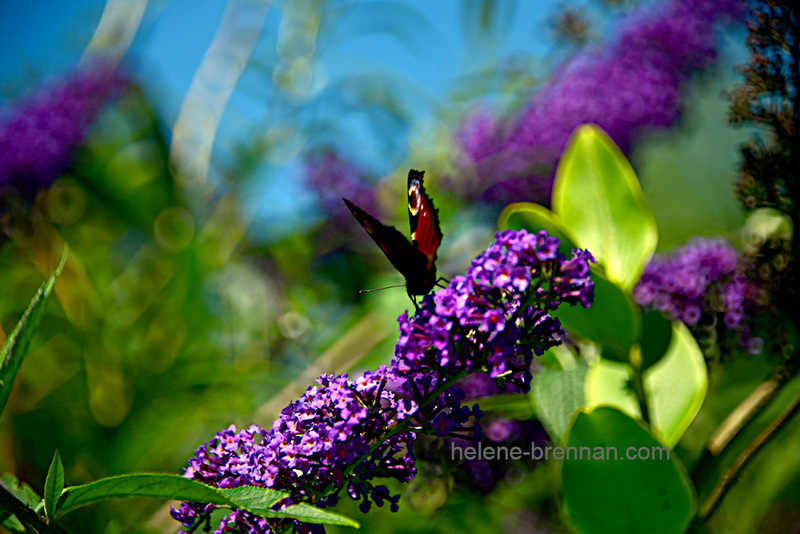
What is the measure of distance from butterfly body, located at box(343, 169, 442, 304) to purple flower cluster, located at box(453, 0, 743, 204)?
809 millimetres

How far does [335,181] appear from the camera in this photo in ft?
5.41

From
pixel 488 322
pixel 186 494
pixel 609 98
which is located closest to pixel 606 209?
pixel 488 322

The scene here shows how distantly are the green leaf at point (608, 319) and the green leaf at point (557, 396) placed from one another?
0.08 meters

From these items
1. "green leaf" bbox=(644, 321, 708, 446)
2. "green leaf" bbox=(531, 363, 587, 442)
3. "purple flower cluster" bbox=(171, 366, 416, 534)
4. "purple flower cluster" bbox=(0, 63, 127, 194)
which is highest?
"purple flower cluster" bbox=(0, 63, 127, 194)

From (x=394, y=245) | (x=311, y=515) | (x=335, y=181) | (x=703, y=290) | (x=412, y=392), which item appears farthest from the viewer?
(x=335, y=181)

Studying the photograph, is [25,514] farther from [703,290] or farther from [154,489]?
[703,290]

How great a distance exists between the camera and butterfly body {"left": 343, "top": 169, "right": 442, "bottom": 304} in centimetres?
61

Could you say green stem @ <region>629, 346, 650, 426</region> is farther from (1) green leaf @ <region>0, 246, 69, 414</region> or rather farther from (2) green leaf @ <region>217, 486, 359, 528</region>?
(1) green leaf @ <region>0, 246, 69, 414</region>

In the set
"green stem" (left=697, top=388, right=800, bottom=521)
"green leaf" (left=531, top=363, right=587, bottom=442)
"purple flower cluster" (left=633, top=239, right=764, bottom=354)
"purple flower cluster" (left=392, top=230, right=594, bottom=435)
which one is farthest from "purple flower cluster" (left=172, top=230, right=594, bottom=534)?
"purple flower cluster" (left=633, top=239, right=764, bottom=354)

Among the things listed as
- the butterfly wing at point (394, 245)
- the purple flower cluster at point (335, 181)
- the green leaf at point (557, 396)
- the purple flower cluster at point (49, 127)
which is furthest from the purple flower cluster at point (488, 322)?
the purple flower cluster at point (49, 127)

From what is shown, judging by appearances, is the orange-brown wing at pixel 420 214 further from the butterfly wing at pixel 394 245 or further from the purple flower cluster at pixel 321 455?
the purple flower cluster at pixel 321 455

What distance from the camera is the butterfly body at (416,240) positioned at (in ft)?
2.00

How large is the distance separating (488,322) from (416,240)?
19 centimetres

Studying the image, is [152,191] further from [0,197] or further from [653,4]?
[653,4]
